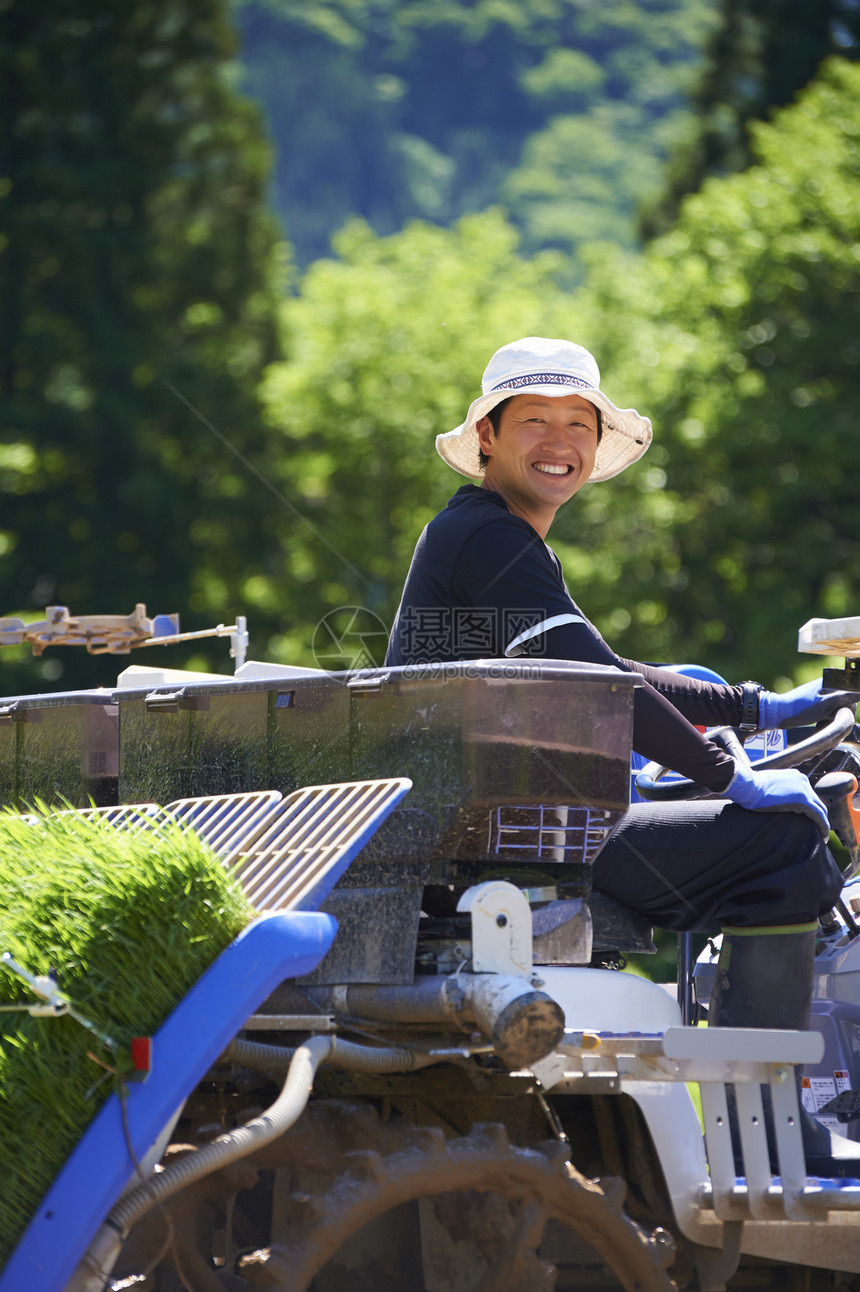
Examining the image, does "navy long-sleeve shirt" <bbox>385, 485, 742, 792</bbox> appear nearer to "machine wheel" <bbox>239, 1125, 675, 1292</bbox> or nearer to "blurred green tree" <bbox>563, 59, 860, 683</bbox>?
"machine wheel" <bbox>239, 1125, 675, 1292</bbox>

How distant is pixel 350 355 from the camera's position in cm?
2148

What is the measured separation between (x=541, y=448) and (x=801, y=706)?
846mm

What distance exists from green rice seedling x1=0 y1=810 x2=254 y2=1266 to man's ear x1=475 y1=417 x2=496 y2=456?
137 cm

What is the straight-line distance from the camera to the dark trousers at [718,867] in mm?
2910

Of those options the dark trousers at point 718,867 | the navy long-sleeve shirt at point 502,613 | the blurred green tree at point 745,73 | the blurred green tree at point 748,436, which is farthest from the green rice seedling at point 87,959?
the blurred green tree at point 745,73

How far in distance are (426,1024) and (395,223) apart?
97.5 meters

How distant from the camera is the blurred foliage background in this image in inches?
733

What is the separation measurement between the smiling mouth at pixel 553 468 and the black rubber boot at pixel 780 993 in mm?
1065

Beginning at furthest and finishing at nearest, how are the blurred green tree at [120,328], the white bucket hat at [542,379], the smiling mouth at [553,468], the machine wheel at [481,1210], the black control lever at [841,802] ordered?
the blurred green tree at [120,328]
the black control lever at [841,802]
the smiling mouth at [553,468]
the white bucket hat at [542,379]
the machine wheel at [481,1210]

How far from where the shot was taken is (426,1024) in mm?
2496

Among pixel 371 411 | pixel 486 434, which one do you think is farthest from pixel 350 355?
pixel 486 434

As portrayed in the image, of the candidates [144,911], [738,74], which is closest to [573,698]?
[144,911]

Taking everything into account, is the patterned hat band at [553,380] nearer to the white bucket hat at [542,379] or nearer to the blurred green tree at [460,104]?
the white bucket hat at [542,379]

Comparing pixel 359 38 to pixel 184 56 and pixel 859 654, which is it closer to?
pixel 184 56
